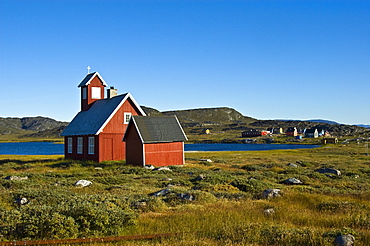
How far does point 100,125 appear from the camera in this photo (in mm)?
40875

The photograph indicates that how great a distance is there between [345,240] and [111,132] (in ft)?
113

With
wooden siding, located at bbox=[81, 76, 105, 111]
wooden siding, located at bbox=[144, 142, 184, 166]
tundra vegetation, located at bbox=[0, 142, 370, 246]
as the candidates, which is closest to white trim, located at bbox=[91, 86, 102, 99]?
wooden siding, located at bbox=[81, 76, 105, 111]

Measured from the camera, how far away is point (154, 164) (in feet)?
124

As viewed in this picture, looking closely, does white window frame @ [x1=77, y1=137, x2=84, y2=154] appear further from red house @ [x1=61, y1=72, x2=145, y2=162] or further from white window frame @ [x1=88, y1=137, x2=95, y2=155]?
white window frame @ [x1=88, y1=137, x2=95, y2=155]

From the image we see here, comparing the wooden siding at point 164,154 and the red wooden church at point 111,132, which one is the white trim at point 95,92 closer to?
the red wooden church at point 111,132

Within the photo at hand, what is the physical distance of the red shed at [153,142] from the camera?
3744cm

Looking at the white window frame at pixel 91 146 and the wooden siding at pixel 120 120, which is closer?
the wooden siding at pixel 120 120

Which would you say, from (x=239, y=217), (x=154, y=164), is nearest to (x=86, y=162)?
(x=154, y=164)

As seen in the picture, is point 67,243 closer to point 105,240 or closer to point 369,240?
point 105,240

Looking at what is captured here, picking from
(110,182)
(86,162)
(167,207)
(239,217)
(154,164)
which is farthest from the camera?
(86,162)

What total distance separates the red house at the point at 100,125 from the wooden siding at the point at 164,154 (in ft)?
16.5

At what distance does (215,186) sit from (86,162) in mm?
23702

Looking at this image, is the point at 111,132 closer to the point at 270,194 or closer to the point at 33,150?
the point at 270,194

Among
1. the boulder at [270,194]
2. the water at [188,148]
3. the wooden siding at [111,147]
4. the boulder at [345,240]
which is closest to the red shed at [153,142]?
the wooden siding at [111,147]
